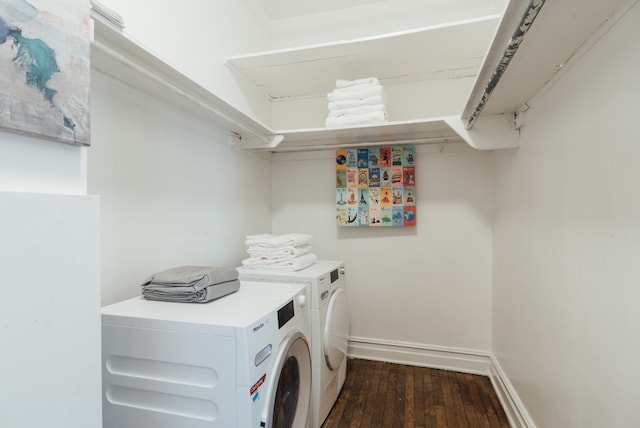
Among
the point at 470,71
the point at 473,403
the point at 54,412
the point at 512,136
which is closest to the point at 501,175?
the point at 512,136

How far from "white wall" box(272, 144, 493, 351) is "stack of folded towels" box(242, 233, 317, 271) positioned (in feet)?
2.50

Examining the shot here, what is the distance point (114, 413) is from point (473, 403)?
197 centimetres

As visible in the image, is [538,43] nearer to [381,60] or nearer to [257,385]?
[381,60]

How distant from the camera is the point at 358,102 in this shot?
6.95 ft

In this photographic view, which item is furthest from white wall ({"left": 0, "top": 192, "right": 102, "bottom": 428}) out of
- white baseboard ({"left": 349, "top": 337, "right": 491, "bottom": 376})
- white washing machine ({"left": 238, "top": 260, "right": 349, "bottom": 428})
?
white baseboard ({"left": 349, "top": 337, "right": 491, "bottom": 376})

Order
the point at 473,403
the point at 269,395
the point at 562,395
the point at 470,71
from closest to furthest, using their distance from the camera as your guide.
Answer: the point at 269,395
the point at 562,395
the point at 473,403
the point at 470,71

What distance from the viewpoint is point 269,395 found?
3.47 ft

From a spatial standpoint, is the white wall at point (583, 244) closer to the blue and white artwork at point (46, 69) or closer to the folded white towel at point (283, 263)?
the folded white towel at point (283, 263)

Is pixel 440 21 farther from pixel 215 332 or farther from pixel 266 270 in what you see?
pixel 215 332

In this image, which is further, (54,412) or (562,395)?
(562,395)

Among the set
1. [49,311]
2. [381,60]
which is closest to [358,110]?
[381,60]

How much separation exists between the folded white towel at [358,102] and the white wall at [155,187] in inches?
30.5

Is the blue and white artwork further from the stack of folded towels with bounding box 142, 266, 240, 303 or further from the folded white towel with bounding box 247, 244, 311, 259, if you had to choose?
the folded white towel with bounding box 247, 244, 311, 259

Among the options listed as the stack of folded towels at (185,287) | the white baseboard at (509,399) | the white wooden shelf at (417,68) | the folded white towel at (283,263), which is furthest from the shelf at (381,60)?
the white baseboard at (509,399)
